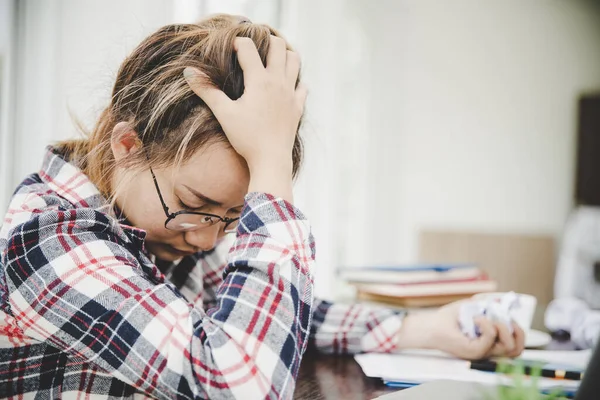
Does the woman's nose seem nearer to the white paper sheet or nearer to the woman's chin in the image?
the woman's chin

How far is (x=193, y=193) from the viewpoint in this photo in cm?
74

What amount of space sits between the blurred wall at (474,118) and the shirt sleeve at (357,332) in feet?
8.02

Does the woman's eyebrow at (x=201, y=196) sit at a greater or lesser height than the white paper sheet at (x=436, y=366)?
greater

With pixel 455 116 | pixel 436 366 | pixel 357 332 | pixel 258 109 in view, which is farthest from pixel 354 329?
pixel 455 116

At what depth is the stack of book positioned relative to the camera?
1.34 m

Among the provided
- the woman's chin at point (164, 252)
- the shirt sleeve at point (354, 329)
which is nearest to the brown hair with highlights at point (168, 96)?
the woman's chin at point (164, 252)

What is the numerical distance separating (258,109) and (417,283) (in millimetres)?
777

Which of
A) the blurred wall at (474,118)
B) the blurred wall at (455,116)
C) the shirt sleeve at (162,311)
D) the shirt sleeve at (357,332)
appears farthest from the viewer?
the blurred wall at (474,118)

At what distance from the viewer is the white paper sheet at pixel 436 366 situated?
0.78m

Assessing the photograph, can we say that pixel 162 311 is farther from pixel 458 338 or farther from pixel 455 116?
pixel 455 116

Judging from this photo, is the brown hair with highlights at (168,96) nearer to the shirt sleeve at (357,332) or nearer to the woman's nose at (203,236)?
the woman's nose at (203,236)

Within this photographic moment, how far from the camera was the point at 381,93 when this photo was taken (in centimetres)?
342

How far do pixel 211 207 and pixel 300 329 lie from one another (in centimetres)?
21

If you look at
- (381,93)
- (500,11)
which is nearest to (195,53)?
(381,93)
